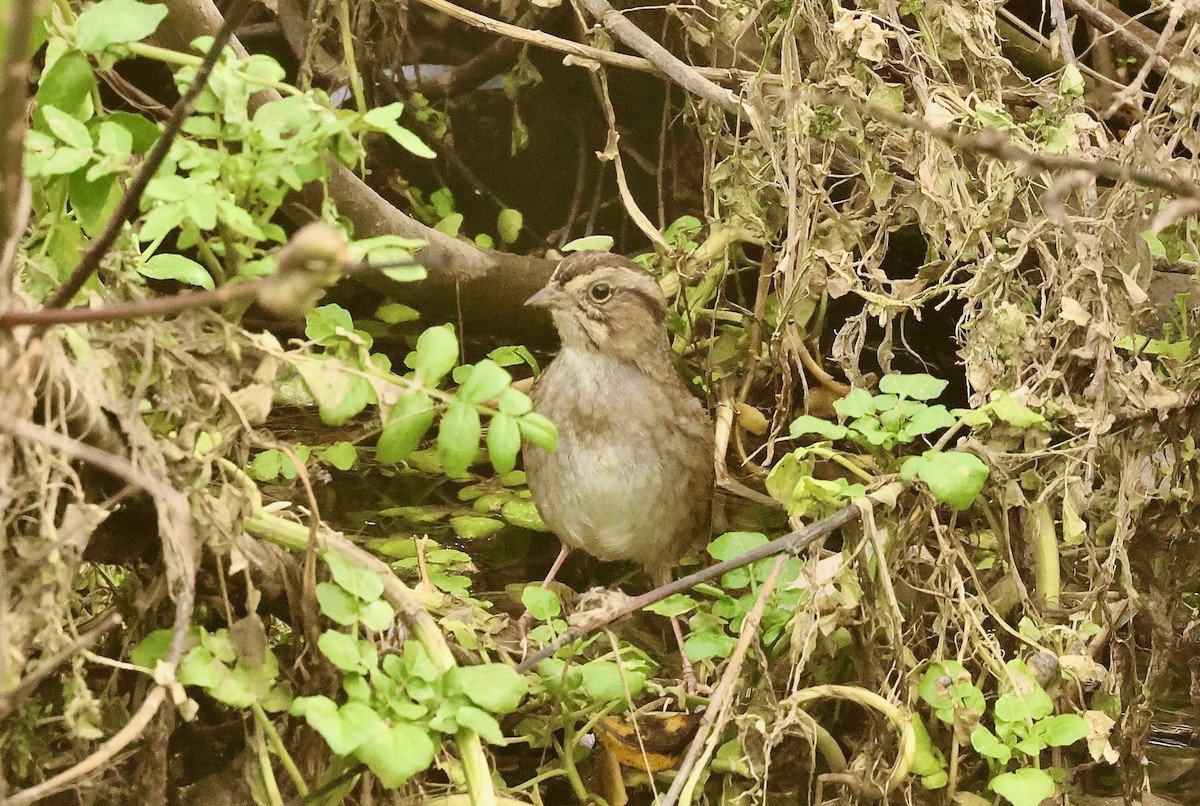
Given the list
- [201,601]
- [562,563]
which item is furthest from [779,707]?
[562,563]

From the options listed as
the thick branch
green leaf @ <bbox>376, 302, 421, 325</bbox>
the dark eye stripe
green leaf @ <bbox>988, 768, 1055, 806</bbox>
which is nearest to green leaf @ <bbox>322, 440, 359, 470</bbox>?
the thick branch

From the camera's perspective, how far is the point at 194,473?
187cm

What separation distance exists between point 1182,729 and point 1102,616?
0.71 metres

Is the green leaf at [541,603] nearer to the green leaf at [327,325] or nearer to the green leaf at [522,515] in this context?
the green leaf at [327,325]

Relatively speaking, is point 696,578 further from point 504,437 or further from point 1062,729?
point 1062,729

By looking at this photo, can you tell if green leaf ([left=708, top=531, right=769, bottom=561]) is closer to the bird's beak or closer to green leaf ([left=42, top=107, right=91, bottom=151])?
the bird's beak

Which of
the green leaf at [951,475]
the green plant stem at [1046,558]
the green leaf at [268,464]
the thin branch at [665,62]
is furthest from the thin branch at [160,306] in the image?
the thin branch at [665,62]

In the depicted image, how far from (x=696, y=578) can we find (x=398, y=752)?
0.74 metres

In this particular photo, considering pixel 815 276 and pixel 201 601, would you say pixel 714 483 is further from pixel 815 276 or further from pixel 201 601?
pixel 201 601

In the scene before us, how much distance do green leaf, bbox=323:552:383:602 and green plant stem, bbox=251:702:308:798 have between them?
0.25 metres

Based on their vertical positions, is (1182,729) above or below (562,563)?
above

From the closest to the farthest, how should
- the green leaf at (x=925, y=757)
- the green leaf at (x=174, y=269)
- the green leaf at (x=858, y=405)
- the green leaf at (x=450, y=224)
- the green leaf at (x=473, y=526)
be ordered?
the green leaf at (x=174, y=269)
the green leaf at (x=925, y=757)
the green leaf at (x=858, y=405)
the green leaf at (x=473, y=526)
the green leaf at (x=450, y=224)

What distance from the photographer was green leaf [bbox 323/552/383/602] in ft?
6.48

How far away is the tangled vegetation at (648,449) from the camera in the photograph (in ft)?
5.80
